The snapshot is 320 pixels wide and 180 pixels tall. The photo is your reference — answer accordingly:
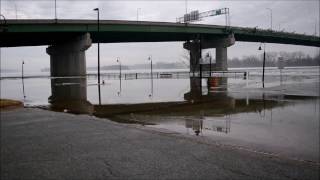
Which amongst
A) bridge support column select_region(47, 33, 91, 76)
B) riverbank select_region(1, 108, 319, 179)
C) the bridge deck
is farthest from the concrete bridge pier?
riverbank select_region(1, 108, 319, 179)

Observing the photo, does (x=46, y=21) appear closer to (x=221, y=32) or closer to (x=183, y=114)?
(x=221, y=32)

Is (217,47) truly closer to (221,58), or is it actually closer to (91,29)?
(221,58)

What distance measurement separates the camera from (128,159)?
730 cm

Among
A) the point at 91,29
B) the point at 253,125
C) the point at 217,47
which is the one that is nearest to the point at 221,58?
the point at 217,47

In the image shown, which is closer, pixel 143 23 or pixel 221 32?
pixel 143 23

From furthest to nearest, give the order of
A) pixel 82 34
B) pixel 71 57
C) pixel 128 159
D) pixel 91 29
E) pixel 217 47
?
pixel 217 47 < pixel 71 57 < pixel 82 34 < pixel 91 29 < pixel 128 159

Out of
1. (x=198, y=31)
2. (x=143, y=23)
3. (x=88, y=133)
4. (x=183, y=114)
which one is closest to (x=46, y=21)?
(x=143, y=23)

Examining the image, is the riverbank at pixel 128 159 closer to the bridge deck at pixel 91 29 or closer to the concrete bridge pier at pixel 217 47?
the bridge deck at pixel 91 29

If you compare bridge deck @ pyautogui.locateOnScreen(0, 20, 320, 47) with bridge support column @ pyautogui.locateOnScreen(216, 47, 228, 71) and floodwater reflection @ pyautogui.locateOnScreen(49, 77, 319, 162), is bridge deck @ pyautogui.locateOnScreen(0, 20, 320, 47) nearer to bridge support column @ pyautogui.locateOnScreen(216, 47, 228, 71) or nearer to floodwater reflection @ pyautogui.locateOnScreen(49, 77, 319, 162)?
bridge support column @ pyautogui.locateOnScreen(216, 47, 228, 71)

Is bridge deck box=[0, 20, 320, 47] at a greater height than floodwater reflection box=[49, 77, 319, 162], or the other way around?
bridge deck box=[0, 20, 320, 47]

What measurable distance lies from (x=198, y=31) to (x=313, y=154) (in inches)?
2674

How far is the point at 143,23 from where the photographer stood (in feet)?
213

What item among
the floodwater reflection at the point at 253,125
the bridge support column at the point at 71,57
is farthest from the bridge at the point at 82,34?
the floodwater reflection at the point at 253,125

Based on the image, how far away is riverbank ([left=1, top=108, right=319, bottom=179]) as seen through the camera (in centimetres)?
627
